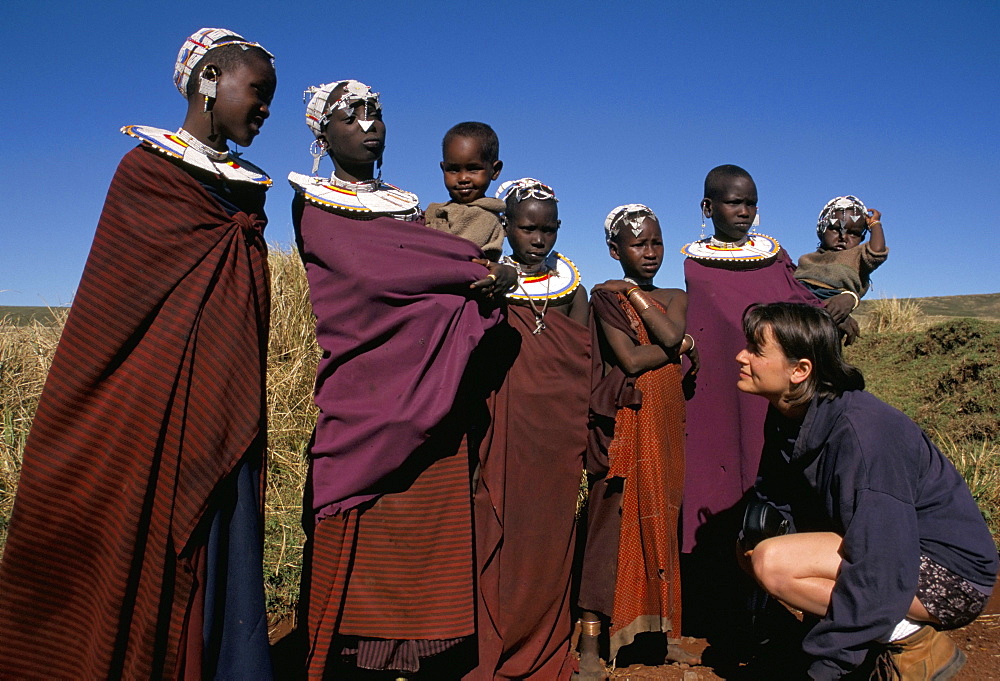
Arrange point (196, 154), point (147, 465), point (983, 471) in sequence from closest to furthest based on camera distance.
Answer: point (147, 465) → point (196, 154) → point (983, 471)

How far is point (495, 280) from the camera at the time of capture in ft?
9.32

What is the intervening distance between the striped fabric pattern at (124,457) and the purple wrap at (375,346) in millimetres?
433

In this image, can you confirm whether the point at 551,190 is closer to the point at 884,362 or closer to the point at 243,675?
the point at 243,675

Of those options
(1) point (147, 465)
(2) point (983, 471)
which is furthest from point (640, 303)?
(2) point (983, 471)

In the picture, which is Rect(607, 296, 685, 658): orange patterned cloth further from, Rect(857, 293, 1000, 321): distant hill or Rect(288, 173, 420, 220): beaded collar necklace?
Rect(857, 293, 1000, 321): distant hill

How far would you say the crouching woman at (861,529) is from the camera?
96.3 inches

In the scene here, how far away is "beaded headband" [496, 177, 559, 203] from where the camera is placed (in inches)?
127

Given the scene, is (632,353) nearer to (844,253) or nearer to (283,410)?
(844,253)

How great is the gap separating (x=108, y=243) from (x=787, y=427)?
2.58 meters

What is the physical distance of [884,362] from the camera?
12.0 m

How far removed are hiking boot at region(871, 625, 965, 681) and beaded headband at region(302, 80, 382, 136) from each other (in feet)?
8.85

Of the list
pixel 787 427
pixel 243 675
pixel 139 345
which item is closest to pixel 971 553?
pixel 787 427

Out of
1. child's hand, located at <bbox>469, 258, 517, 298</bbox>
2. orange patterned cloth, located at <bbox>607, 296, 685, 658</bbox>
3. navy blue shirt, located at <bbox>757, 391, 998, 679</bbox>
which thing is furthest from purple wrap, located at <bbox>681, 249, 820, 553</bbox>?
child's hand, located at <bbox>469, 258, 517, 298</bbox>

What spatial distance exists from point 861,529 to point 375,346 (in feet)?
5.90
